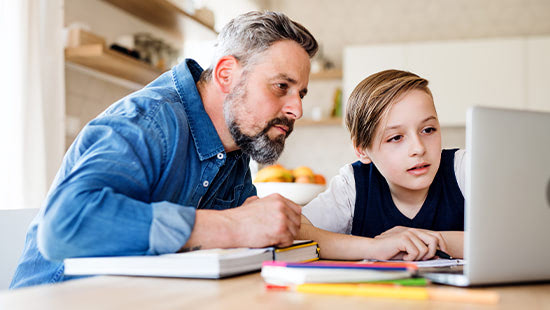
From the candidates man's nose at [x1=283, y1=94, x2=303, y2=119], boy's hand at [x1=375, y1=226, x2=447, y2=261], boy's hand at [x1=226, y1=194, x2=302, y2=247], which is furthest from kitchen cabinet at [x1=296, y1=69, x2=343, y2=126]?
boy's hand at [x1=226, y1=194, x2=302, y2=247]

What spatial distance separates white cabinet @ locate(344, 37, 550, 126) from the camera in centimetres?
421

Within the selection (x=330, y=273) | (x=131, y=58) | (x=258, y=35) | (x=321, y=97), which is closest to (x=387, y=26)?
(x=321, y=97)

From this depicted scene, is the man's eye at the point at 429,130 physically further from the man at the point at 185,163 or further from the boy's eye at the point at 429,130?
the man at the point at 185,163

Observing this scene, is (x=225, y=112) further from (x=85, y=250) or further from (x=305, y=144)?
(x=305, y=144)

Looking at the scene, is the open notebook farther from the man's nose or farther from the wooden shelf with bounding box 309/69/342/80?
the wooden shelf with bounding box 309/69/342/80

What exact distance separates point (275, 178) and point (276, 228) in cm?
140

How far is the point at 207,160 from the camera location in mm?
1218

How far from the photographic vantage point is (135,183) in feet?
3.12

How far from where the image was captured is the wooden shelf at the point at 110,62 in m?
2.46

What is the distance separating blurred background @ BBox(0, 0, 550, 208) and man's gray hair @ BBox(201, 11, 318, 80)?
1210 millimetres

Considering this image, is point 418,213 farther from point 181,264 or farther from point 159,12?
point 159,12

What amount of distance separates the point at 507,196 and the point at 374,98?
2.51ft

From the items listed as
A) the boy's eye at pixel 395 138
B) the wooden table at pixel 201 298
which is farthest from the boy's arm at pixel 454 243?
the wooden table at pixel 201 298

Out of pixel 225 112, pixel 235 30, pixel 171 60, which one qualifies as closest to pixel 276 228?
pixel 225 112
